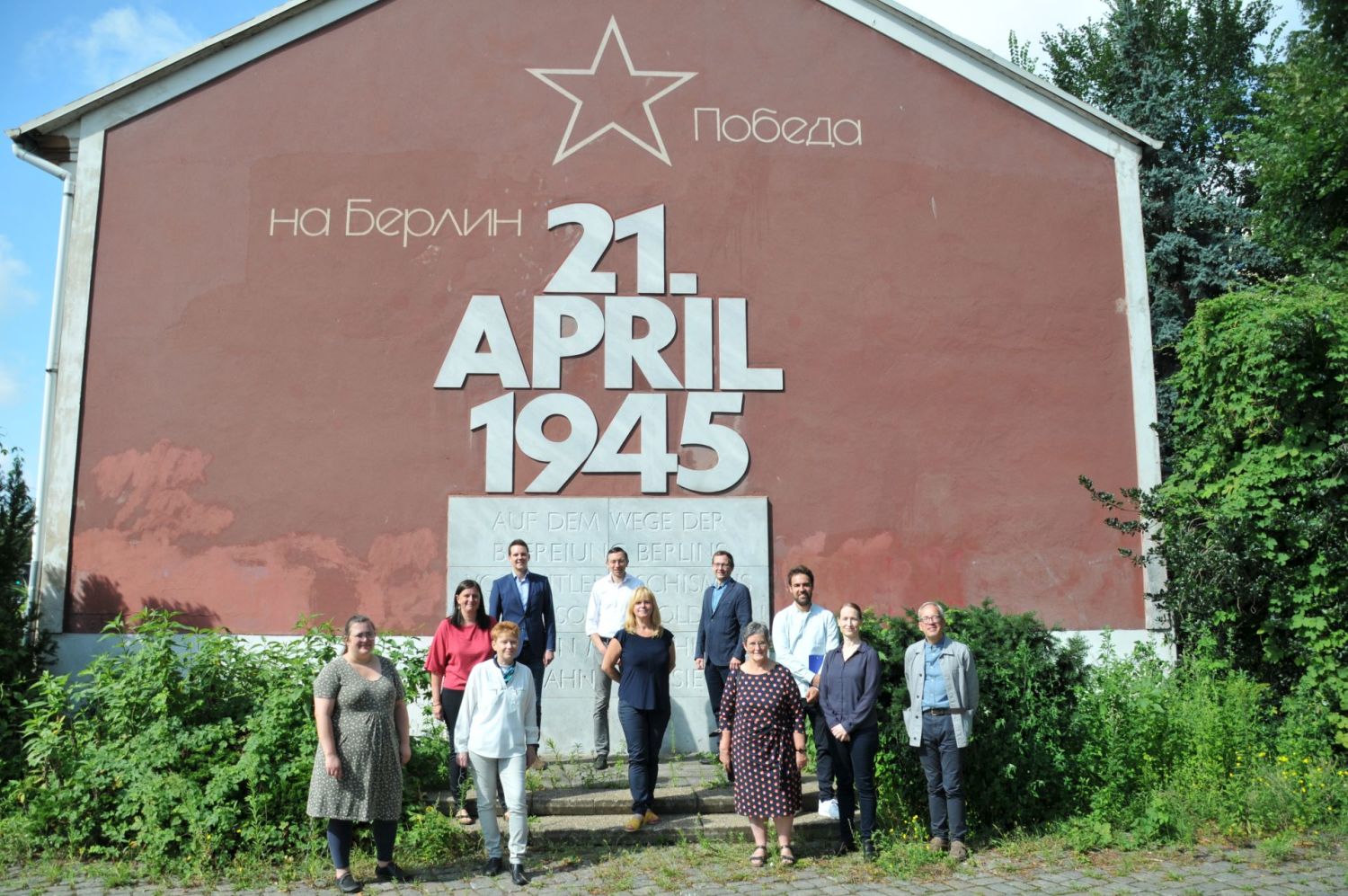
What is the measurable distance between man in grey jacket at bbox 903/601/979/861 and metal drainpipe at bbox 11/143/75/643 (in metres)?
7.26

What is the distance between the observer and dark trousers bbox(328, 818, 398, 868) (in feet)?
20.4

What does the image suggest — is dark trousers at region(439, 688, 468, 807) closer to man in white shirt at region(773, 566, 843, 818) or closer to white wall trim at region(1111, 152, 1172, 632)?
man in white shirt at region(773, 566, 843, 818)

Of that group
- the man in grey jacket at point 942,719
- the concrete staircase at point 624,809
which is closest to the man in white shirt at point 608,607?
the concrete staircase at point 624,809

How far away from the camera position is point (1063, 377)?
10398mm

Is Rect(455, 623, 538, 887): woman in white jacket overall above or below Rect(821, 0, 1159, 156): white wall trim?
below

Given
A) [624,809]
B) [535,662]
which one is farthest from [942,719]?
[535,662]

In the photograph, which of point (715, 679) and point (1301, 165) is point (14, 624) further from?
point (1301, 165)

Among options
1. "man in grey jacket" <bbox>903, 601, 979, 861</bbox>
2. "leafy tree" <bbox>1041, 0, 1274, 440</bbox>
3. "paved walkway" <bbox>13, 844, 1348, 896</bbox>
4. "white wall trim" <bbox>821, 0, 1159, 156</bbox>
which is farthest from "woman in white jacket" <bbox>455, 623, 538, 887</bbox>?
"leafy tree" <bbox>1041, 0, 1274, 440</bbox>

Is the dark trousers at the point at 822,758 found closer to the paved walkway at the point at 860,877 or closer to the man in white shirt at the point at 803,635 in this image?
the man in white shirt at the point at 803,635

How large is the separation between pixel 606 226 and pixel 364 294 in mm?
2303

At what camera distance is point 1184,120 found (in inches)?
692

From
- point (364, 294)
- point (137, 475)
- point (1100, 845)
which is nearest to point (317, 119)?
point (364, 294)

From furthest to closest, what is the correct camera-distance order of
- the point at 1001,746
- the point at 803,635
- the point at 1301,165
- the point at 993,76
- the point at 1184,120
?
the point at 1184,120
the point at 1301,165
the point at 993,76
the point at 803,635
the point at 1001,746

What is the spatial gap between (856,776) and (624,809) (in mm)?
1642
